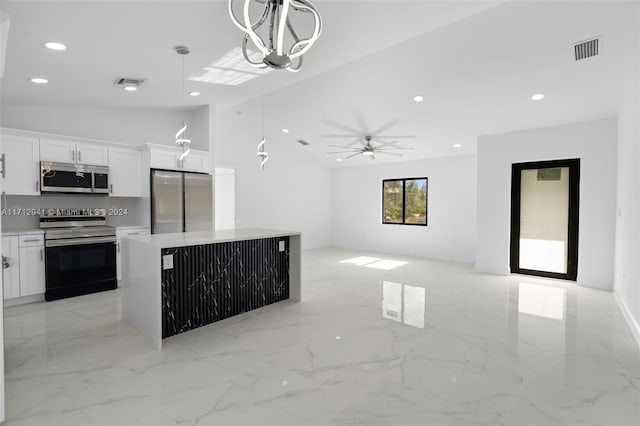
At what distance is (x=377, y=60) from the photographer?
427cm

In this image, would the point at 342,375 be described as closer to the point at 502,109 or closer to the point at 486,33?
the point at 486,33

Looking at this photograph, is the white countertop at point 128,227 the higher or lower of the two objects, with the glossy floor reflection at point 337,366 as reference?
higher

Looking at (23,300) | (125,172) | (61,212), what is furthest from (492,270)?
(23,300)

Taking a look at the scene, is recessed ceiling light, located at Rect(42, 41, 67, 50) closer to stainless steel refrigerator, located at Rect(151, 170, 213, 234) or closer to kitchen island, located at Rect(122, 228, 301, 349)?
kitchen island, located at Rect(122, 228, 301, 349)

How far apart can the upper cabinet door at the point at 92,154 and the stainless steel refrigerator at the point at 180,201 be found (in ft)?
2.17

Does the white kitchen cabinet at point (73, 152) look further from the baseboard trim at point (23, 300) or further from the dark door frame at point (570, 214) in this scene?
the dark door frame at point (570, 214)

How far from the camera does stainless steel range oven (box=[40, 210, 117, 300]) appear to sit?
4332 millimetres

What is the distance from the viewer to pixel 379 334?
326 centimetres

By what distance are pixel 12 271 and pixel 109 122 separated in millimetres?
2472

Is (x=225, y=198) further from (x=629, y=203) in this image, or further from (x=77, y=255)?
(x=629, y=203)

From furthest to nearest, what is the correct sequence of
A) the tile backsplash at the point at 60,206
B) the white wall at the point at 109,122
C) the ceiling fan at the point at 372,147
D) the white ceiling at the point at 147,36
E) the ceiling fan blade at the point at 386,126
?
the ceiling fan at the point at 372,147 → the ceiling fan blade at the point at 386,126 → the white wall at the point at 109,122 → the tile backsplash at the point at 60,206 → the white ceiling at the point at 147,36

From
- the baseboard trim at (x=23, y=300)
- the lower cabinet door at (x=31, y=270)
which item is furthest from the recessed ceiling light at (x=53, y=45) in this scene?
the baseboard trim at (x=23, y=300)

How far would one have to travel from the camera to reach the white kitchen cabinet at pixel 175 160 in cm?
513

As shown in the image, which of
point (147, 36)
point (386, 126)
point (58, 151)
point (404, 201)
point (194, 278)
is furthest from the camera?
point (404, 201)
